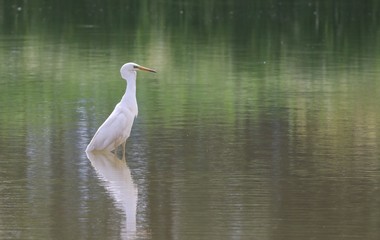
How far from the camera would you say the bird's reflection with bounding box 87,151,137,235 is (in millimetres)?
11234

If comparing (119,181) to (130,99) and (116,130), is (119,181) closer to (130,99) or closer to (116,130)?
(116,130)

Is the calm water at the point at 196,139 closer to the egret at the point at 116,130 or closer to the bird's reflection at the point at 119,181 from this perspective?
the bird's reflection at the point at 119,181

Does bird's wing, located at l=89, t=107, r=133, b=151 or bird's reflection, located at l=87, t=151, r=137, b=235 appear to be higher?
bird's wing, located at l=89, t=107, r=133, b=151

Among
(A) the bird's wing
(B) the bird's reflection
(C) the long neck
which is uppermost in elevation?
(C) the long neck

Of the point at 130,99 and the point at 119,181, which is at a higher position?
the point at 130,99

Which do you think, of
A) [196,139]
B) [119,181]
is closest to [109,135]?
[196,139]

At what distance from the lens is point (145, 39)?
A: 1307 inches

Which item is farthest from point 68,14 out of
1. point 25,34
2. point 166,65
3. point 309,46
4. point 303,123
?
point 303,123

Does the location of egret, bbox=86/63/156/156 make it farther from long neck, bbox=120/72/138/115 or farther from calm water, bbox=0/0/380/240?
calm water, bbox=0/0/380/240

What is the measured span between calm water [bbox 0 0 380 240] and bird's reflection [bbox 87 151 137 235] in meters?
0.03

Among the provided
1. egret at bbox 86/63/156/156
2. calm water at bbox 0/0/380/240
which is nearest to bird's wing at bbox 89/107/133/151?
egret at bbox 86/63/156/156

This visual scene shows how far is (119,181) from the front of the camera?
12.9 metres

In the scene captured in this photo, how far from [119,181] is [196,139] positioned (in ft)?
9.24

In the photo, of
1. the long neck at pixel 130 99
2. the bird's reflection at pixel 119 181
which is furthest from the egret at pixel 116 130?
the bird's reflection at pixel 119 181
